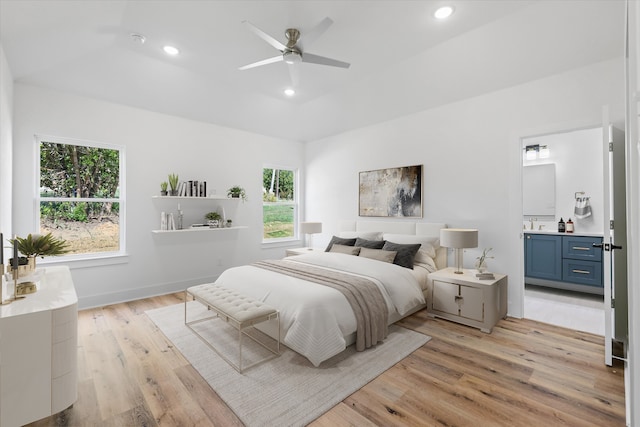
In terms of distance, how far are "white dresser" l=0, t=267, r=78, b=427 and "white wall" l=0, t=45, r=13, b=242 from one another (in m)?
1.66

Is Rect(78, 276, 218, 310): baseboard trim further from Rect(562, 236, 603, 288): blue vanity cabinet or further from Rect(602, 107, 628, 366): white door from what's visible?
Rect(562, 236, 603, 288): blue vanity cabinet

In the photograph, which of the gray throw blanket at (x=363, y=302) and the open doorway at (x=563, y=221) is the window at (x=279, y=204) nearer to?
the gray throw blanket at (x=363, y=302)

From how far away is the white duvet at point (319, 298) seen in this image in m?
2.45

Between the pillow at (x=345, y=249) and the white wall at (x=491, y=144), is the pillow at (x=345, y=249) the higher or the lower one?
the lower one

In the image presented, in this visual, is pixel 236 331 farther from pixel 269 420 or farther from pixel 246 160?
pixel 246 160

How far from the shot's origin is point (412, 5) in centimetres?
263

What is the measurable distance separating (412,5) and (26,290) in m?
3.72

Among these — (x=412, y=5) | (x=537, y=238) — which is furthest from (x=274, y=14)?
(x=537, y=238)

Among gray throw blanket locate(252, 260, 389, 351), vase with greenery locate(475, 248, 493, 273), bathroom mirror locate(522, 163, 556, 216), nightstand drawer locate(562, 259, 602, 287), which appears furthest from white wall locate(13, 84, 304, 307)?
nightstand drawer locate(562, 259, 602, 287)

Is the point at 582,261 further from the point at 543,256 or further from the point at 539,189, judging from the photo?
the point at 539,189

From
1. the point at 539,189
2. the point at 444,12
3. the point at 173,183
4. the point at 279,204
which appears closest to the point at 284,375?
the point at 173,183

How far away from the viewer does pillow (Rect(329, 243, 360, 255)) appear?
423 cm

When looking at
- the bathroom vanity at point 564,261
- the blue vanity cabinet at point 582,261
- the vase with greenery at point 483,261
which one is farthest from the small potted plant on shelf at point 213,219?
the blue vanity cabinet at point 582,261

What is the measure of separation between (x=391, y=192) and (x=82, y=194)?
14.5 ft
